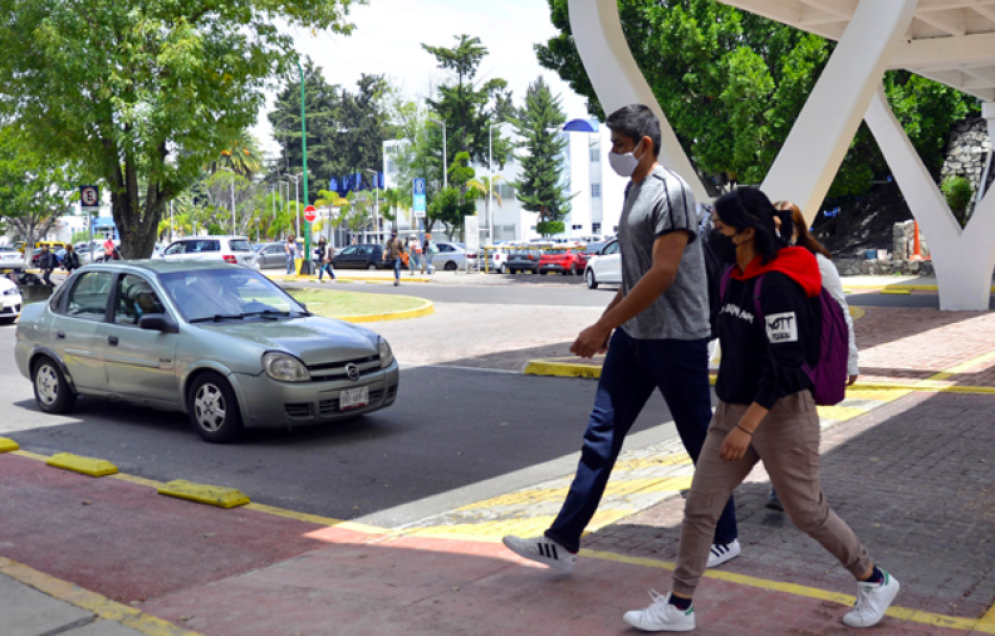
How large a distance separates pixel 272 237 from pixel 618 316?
305ft

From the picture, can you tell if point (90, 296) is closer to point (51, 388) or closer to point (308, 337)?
point (51, 388)

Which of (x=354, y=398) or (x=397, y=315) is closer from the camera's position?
(x=354, y=398)

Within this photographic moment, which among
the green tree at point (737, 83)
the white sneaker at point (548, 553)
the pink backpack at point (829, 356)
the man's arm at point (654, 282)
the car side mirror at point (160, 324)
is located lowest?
the white sneaker at point (548, 553)

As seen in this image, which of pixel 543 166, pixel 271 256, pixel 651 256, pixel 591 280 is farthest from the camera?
pixel 543 166

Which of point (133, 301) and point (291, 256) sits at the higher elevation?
point (291, 256)

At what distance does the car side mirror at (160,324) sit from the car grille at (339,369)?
1.36m

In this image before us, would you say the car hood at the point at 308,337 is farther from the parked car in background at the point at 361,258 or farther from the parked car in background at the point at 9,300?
the parked car in background at the point at 361,258

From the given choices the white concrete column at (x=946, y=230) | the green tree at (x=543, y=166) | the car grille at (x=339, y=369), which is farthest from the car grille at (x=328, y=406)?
the green tree at (x=543, y=166)

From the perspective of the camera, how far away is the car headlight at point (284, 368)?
8.02 meters

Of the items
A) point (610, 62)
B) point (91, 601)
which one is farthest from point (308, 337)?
point (610, 62)

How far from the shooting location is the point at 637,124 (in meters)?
4.45

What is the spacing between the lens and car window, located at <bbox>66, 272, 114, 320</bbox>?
9422 millimetres

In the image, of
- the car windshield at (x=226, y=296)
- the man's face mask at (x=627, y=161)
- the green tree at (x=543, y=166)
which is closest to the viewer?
the man's face mask at (x=627, y=161)

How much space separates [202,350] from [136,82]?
17.1 meters
